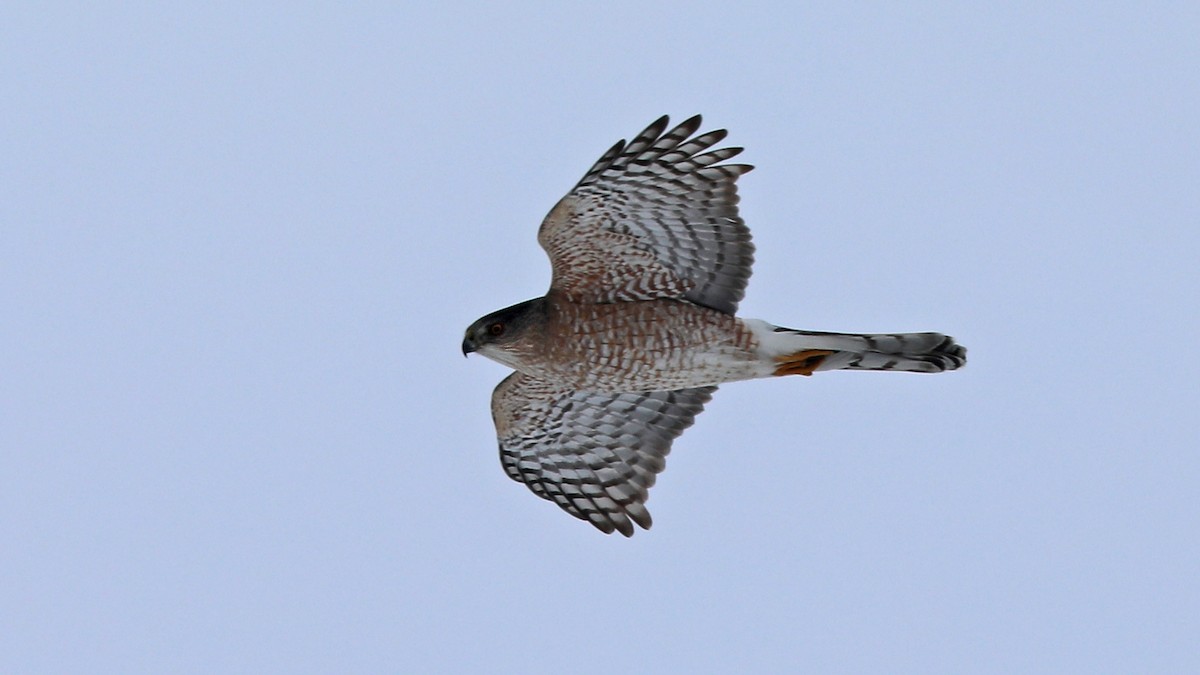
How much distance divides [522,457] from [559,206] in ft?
8.03

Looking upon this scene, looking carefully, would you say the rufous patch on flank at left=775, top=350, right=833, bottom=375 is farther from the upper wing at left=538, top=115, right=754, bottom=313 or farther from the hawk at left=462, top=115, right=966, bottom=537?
the upper wing at left=538, top=115, right=754, bottom=313

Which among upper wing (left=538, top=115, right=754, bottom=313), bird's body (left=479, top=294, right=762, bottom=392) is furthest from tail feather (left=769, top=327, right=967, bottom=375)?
upper wing (left=538, top=115, right=754, bottom=313)

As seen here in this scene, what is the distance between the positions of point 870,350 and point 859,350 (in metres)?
0.07

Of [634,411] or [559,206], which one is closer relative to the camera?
[559,206]

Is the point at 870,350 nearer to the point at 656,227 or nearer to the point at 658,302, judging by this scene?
the point at 658,302

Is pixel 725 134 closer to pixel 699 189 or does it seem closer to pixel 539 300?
pixel 699 189

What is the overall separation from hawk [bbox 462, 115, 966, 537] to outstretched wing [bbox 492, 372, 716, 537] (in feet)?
1.71

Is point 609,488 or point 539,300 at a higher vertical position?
point 539,300

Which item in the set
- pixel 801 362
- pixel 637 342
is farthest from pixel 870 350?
pixel 637 342

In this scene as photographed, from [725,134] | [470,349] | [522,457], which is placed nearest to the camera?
[725,134]

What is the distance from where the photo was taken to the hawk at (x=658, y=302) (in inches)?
428

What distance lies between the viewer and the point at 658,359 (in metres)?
11.3

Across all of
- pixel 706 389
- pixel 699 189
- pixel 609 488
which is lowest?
pixel 609 488

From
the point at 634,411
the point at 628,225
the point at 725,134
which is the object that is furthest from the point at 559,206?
the point at 634,411
